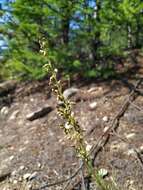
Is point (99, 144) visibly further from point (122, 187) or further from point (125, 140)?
point (122, 187)

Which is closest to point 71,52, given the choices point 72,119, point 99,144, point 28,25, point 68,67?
point 68,67

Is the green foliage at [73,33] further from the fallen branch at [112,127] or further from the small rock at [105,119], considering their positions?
the small rock at [105,119]

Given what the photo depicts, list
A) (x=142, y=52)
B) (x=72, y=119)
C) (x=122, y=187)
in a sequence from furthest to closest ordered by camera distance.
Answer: (x=142, y=52) < (x=122, y=187) < (x=72, y=119)

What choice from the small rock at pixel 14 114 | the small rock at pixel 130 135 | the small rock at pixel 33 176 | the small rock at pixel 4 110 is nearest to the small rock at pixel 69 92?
the small rock at pixel 14 114

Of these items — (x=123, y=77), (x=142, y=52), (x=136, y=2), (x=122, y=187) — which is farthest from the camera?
(x=142, y=52)

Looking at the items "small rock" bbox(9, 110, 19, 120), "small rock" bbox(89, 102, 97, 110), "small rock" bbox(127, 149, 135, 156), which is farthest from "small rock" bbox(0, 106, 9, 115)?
"small rock" bbox(127, 149, 135, 156)

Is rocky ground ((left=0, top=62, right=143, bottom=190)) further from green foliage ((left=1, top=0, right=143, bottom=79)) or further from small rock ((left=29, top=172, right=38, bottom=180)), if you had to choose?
green foliage ((left=1, top=0, right=143, bottom=79))
